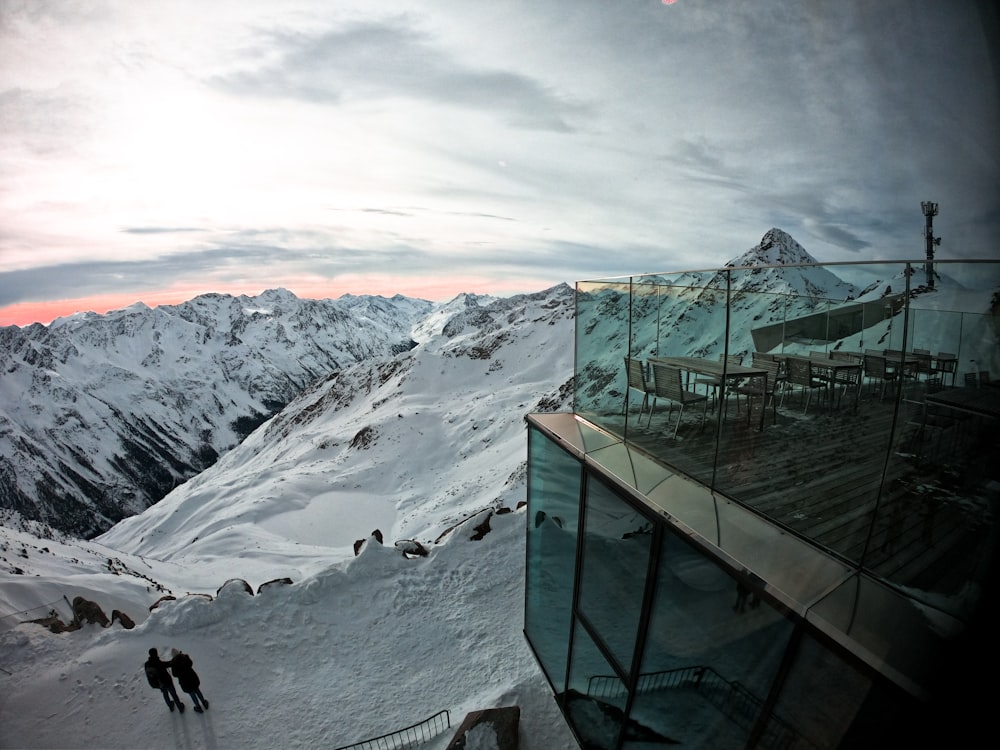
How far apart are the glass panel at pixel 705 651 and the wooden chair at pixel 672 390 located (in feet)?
5.25

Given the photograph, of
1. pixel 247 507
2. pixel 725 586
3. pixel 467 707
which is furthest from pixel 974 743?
pixel 247 507

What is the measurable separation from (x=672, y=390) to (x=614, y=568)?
2294mm

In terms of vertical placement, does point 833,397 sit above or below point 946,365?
below

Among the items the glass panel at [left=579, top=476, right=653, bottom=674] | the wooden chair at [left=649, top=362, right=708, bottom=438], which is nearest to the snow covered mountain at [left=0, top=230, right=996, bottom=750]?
the wooden chair at [left=649, top=362, right=708, bottom=438]

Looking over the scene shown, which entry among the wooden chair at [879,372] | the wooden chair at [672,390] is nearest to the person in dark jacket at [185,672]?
the wooden chair at [672,390]

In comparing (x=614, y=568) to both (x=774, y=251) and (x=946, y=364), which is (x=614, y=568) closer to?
(x=946, y=364)

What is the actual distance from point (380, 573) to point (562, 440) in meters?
8.81

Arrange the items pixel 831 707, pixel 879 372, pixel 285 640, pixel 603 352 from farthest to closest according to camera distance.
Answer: pixel 285 640, pixel 603 352, pixel 879 372, pixel 831 707

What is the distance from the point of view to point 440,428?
4556 centimetres

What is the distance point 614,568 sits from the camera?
5379mm

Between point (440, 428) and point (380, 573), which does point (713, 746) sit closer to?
point (380, 573)

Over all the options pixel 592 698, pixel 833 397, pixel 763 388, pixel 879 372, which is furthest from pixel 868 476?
pixel 592 698

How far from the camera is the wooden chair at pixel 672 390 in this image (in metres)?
5.02

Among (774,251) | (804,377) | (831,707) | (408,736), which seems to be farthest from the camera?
Result: (774,251)
